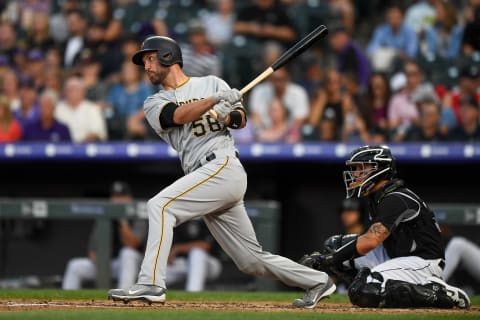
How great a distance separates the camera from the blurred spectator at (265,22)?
1162 centimetres

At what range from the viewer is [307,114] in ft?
34.5

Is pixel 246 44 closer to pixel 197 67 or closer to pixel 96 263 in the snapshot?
pixel 197 67

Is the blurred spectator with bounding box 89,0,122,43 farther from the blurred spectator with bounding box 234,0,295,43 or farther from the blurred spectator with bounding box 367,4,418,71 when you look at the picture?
the blurred spectator with bounding box 367,4,418,71

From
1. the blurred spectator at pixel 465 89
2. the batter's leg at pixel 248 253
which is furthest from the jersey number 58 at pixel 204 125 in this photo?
the blurred spectator at pixel 465 89

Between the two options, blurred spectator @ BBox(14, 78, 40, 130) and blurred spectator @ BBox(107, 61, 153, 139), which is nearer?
blurred spectator @ BBox(107, 61, 153, 139)

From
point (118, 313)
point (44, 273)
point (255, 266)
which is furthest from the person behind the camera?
point (44, 273)

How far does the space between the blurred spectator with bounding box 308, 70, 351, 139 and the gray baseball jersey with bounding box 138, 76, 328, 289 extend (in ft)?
12.8

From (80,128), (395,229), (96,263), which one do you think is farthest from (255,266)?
(80,128)

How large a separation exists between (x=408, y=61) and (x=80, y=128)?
11.0ft

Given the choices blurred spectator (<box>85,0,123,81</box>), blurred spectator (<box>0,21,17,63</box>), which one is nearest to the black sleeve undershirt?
blurred spectator (<box>85,0,123,81</box>)

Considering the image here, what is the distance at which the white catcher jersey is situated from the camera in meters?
6.36

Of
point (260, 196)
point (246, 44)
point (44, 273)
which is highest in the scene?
point (246, 44)

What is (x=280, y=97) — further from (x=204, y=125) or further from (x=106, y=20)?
(x=204, y=125)

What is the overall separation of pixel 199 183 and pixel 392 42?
553 centimetres
